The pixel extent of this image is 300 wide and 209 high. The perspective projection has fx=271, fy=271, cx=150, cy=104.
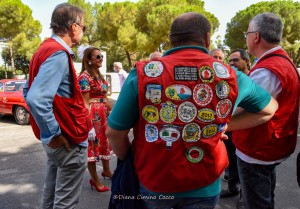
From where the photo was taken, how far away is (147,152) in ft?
4.33

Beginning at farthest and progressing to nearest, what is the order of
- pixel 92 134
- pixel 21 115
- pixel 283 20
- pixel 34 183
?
pixel 283 20, pixel 21 115, pixel 34 183, pixel 92 134

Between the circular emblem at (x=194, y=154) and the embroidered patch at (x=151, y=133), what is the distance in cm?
17

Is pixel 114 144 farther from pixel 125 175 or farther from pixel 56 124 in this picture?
pixel 56 124

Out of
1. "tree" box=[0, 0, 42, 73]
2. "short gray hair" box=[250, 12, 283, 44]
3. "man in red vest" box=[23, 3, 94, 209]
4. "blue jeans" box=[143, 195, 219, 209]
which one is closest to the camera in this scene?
"blue jeans" box=[143, 195, 219, 209]

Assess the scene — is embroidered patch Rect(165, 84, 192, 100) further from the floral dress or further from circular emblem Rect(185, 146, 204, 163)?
the floral dress

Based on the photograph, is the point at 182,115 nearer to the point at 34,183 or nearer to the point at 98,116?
the point at 98,116

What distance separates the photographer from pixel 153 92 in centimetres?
123

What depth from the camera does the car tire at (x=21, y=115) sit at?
841cm

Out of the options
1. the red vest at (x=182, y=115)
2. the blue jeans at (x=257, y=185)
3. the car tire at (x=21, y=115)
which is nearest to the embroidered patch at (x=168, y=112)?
the red vest at (x=182, y=115)

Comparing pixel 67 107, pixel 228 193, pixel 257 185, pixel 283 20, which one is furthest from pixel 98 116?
pixel 283 20

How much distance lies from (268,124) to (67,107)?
1487 millimetres

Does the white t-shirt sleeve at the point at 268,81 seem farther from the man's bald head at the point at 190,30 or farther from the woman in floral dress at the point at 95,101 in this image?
the woman in floral dress at the point at 95,101

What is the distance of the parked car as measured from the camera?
330 inches

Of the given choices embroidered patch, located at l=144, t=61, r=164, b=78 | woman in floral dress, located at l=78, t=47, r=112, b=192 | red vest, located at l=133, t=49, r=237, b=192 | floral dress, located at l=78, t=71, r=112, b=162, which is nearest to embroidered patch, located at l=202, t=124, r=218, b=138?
red vest, located at l=133, t=49, r=237, b=192
